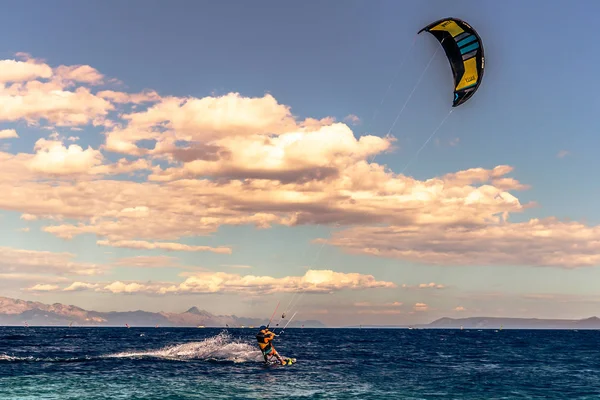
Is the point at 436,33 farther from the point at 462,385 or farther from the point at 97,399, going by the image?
the point at 97,399

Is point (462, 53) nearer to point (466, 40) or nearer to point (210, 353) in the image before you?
point (466, 40)

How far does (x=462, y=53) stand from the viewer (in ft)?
78.7

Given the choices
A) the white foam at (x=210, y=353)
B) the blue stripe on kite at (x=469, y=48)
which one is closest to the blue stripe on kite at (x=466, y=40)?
the blue stripe on kite at (x=469, y=48)

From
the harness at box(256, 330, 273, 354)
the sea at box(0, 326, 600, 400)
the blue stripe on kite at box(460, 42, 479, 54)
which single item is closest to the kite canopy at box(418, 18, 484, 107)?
the blue stripe on kite at box(460, 42, 479, 54)

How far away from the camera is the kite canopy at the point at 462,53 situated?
22.8 metres

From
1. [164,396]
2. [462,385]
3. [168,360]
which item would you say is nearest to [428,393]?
[462,385]

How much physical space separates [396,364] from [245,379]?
19.0 m

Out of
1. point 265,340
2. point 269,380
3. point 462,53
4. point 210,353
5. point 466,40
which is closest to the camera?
point 466,40

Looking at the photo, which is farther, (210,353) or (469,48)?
(210,353)

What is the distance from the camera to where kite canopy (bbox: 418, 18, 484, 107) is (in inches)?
898

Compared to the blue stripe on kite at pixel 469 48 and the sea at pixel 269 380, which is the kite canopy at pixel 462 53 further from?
→ the sea at pixel 269 380

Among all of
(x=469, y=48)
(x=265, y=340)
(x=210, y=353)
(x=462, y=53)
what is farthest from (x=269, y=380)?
(x=469, y=48)

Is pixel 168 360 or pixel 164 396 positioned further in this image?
pixel 168 360

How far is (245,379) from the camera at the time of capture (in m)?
32.6
